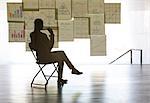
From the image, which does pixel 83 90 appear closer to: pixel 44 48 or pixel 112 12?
pixel 44 48

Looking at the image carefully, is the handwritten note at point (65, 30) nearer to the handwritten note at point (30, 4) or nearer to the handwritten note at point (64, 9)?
the handwritten note at point (64, 9)

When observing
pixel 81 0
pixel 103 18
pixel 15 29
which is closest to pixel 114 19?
pixel 103 18

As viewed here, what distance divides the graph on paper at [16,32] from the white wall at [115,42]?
0.12 m

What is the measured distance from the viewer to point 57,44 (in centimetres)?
1118

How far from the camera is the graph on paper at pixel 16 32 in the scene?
36.4ft

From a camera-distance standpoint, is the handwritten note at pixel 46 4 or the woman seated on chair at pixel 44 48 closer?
the woman seated on chair at pixel 44 48

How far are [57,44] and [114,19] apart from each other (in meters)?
1.80

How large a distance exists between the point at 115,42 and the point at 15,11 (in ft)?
9.82

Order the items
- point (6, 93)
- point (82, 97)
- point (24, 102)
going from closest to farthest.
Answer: point (24, 102)
point (82, 97)
point (6, 93)

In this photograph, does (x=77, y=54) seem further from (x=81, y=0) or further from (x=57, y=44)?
(x=81, y=0)

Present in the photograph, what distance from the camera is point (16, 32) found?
11125 mm

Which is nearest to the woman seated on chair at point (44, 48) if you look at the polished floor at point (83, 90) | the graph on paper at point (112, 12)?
the polished floor at point (83, 90)

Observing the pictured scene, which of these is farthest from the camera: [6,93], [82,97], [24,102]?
[6,93]

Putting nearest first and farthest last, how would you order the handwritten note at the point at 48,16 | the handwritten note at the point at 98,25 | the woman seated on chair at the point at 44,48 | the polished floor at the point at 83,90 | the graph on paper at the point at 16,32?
the polished floor at the point at 83,90 < the woman seated on chair at the point at 44,48 < the graph on paper at the point at 16,32 < the handwritten note at the point at 48,16 < the handwritten note at the point at 98,25
